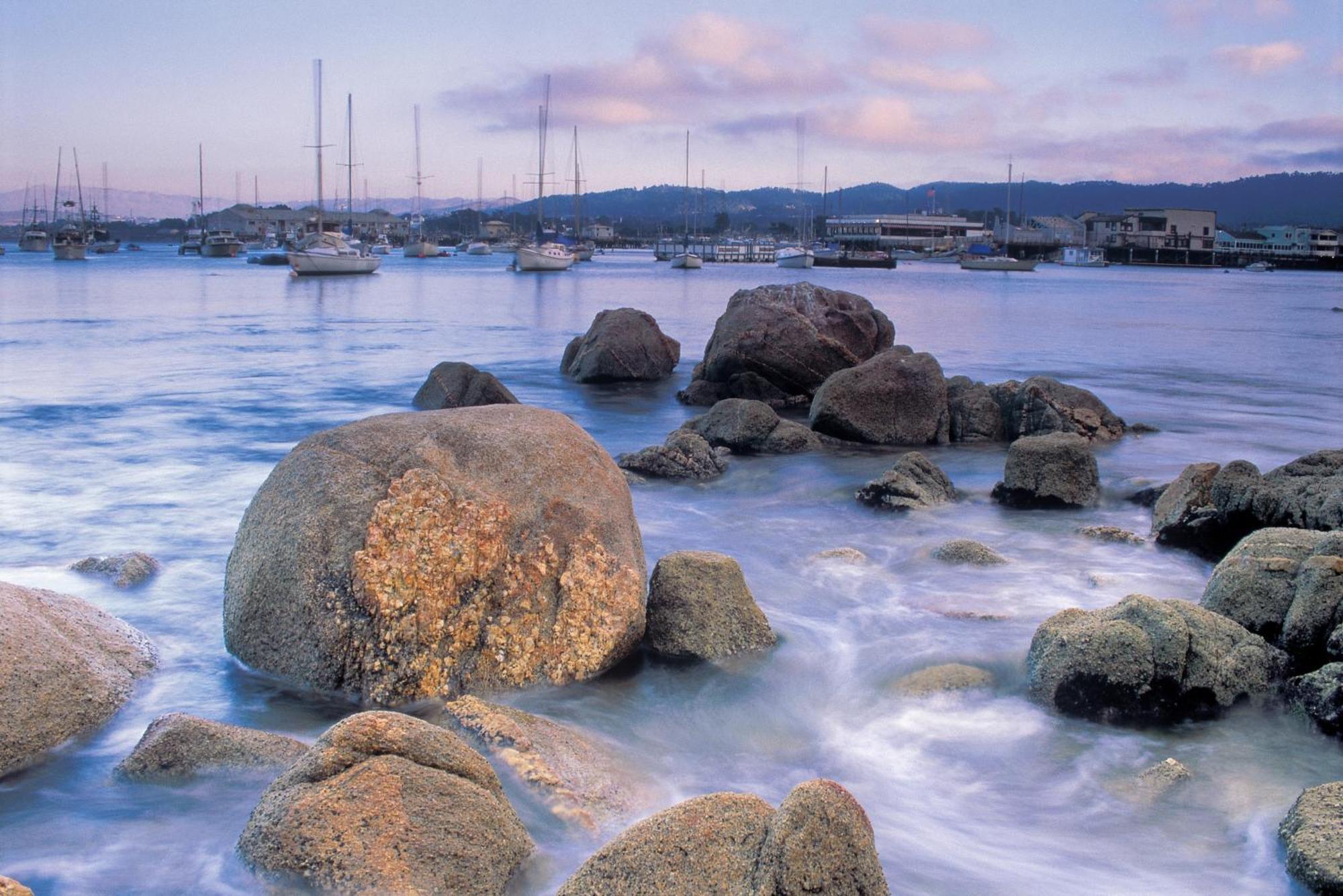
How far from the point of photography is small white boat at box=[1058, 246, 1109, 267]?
130 meters

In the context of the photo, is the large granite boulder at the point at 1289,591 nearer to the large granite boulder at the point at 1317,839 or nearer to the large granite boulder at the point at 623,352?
the large granite boulder at the point at 1317,839

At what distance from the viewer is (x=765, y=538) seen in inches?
375

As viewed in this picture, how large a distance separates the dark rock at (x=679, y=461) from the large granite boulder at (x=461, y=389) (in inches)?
128

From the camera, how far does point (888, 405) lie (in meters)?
13.6

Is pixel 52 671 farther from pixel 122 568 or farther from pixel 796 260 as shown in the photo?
pixel 796 260

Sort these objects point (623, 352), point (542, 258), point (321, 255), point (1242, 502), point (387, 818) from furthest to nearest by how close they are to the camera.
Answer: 1. point (542, 258)
2. point (321, 255)
3. point (623, 352)
4. point (1242, 502)
5. point (387, 818)

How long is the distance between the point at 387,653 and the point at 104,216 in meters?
160

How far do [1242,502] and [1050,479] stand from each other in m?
2.11

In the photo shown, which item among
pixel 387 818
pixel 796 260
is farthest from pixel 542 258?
pixel 387 818

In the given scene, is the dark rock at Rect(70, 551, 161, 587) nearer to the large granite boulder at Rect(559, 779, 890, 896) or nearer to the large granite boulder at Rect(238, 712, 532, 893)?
the large granite boulder at Rect(238, 712, 532, 893)

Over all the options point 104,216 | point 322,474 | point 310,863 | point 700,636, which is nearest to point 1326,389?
point 700,636

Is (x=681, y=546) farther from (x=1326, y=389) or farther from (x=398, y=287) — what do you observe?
(x=398, y=287)

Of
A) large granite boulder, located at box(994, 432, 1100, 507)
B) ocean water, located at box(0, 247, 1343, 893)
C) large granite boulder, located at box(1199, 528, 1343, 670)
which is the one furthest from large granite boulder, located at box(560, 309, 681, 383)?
large granite boulder, located at box(1199, 528, 1343, 670)

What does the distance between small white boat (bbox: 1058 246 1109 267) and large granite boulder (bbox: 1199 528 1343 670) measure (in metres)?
132
